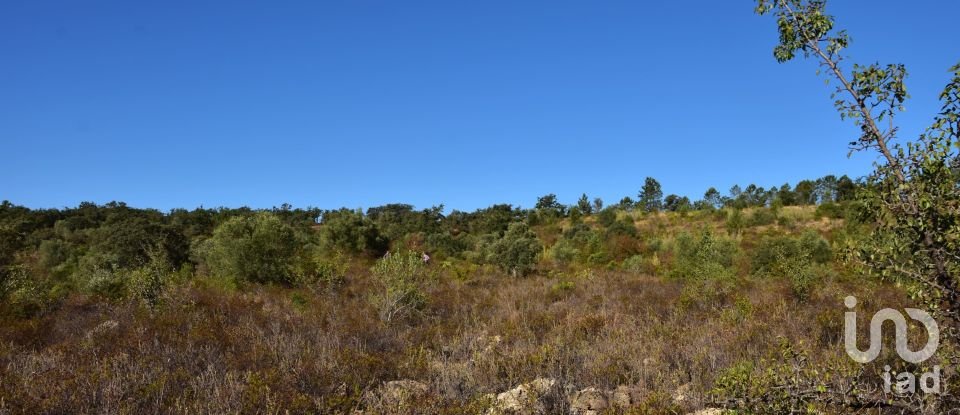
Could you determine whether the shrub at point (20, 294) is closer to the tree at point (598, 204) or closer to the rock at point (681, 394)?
the rock at point (681, 394)

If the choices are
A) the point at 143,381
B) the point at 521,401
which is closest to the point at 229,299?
the point at 143,381

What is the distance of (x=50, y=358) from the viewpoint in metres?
5.93

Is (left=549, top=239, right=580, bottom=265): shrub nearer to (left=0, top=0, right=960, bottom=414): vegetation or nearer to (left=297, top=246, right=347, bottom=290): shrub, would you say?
(left=0, top=0, right=960, bottom=414): vegetation

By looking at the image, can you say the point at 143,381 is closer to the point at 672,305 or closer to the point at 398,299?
the point at 398,299

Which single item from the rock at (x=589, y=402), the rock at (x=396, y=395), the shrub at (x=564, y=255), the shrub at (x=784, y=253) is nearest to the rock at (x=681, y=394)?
the rock at (x=589, y=402)

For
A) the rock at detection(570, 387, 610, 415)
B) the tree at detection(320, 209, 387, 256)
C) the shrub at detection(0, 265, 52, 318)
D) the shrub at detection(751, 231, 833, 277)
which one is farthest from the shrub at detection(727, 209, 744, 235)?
the shrub at detection(0, 265, 52, 318)

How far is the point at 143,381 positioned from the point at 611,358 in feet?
17.4

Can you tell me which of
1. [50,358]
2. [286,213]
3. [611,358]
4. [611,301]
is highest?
[286,213]

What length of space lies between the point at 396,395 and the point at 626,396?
94.9 inches

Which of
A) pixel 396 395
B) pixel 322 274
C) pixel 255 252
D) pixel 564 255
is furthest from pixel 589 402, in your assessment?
pixel 564 255

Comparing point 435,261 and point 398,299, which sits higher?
point 435,261

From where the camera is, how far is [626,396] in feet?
16.9

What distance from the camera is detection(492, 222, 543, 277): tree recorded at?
19.7 metres

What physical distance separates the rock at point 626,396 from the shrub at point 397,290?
5249mm
